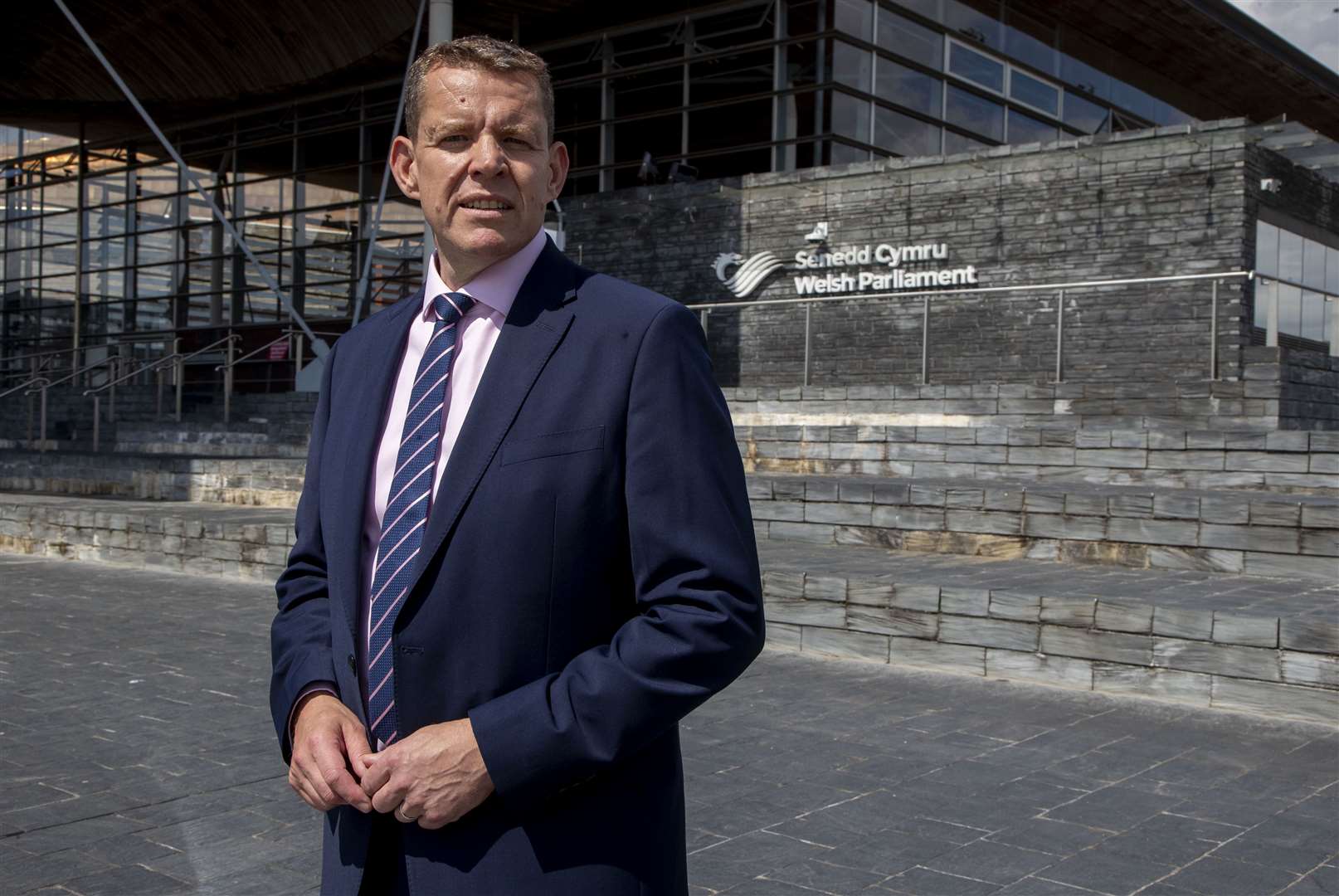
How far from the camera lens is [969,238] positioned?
18.2 m

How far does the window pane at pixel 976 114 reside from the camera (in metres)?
22.0

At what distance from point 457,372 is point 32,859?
2.92 meters

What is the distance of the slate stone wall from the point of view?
15.9 meters

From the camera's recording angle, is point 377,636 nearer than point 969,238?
Yes

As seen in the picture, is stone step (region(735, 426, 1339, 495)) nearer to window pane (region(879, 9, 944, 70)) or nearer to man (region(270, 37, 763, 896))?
man (region(270, 37, 763, 896))

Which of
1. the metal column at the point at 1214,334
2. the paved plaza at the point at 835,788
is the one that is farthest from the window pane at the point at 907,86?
the paved plaza at the point at 835,788

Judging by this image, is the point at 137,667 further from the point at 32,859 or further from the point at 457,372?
the point at 457,372

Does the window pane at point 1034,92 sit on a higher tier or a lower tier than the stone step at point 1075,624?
higher

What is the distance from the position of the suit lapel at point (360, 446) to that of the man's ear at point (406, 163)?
0.17 m

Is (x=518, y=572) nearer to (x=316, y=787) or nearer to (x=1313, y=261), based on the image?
(x=316, y=787)

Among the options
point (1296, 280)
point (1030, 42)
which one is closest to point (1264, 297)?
point (1296, 280)

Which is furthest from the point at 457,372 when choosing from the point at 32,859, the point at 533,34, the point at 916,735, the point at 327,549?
the point at 533,34

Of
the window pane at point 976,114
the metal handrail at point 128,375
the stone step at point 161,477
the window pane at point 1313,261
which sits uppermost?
the window pane at point 976,114

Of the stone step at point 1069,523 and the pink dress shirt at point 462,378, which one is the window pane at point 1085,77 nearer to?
the stone step at point 1069,523
